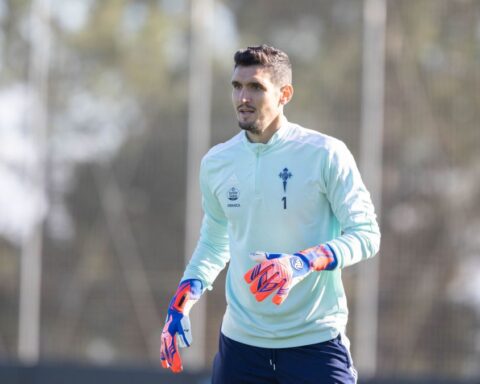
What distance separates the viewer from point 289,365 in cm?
440

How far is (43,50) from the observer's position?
516 inches

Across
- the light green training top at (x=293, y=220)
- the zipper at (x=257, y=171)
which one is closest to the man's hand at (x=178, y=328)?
the light green training top at (x=293, y=220)

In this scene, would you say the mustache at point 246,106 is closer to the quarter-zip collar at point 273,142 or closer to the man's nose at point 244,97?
the man's nose at point 244,97

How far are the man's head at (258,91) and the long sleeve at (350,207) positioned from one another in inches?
13.9

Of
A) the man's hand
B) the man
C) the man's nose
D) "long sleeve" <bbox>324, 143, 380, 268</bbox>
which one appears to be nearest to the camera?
"long sleeve" <bbox>324, 143, 380, 268</bbox>

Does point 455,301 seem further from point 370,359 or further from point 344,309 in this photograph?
point 344,309

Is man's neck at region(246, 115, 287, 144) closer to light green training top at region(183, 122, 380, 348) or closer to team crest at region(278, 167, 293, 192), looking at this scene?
light green training top at region(183, 122, 380, 348)

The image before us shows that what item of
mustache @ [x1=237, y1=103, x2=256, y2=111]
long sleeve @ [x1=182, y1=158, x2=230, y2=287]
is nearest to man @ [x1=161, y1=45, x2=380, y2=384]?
mustache @ [x1=237, y1=103, x2=256, y2=111]

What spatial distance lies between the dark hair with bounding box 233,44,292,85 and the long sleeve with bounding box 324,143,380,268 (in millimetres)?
460

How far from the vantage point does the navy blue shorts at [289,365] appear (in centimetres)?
436

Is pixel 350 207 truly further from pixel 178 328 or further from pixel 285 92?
pixel 178 328

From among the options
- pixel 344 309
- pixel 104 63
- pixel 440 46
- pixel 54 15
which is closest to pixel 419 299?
pixel 440 46

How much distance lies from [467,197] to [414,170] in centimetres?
75

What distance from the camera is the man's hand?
15.1 ft
